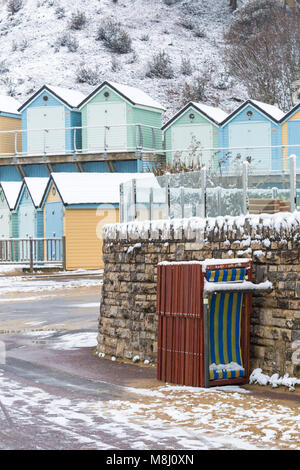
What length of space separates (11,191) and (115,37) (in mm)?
50178

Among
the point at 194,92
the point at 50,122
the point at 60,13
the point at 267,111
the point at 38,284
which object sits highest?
the point at 60,13

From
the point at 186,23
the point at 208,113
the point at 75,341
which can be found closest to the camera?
the point at 75,341

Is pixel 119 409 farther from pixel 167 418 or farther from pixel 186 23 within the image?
pixel 186 23

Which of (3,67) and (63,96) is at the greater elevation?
(3,67)

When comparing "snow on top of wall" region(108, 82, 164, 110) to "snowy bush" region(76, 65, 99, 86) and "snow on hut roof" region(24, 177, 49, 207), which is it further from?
"snowy bush" region(76, 65, 99, 86)

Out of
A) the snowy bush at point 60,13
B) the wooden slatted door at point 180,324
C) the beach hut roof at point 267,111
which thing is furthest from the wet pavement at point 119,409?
the snowy bush at point 60,13

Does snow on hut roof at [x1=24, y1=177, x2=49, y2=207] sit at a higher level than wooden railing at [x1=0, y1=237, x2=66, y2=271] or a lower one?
higher

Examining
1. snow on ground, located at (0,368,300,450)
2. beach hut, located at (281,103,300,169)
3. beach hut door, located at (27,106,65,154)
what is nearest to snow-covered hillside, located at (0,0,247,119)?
beach hut door, located at (27,106,65,154)

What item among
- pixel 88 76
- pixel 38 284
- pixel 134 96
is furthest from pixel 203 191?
pixel 88 76

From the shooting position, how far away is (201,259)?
42.5 ft

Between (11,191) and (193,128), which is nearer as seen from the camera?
(11,191)

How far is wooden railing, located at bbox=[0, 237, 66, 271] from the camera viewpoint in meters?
38.9

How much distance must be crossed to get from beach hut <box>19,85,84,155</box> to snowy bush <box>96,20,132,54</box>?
1677 inches

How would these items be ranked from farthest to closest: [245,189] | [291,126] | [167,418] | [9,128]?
[9,128]
[291,126]
[245,189]
[167,418]
